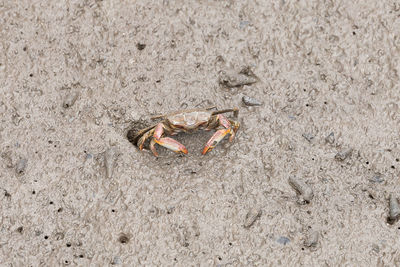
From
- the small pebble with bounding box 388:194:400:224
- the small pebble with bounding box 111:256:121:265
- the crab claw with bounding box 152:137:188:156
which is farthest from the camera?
the crab claw with bounding box 152:137:188:156

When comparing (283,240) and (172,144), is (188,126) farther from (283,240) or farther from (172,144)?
(283,240)

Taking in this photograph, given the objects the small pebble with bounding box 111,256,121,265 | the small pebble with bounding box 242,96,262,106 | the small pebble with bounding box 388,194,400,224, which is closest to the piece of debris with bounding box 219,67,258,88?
the small pebble with bounding box 242,96,262,106

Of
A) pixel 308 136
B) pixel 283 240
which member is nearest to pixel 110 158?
pixel 283 240

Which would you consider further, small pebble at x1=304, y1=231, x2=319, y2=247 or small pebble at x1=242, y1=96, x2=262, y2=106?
small pebble at x1=242, y1=96, x2=262, y2=106

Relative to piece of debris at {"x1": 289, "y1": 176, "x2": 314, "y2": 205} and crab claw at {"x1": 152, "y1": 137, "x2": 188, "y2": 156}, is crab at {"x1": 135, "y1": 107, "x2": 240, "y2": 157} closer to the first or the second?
crab claw at {"x1": 152, "y1": 137, "x2": 188, "y2": 156}

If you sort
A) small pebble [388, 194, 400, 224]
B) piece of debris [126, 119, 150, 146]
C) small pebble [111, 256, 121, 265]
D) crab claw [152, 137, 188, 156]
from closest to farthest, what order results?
1. small pebble [111, 256, 121, 265]
2. small pebble [388, 194, 400, 224]
3. crab claw [152, 137, 188, 156]
4. piece of debris [126, 119, 150, 146]

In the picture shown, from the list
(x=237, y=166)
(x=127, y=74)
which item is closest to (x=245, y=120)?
(x=237, y=166)

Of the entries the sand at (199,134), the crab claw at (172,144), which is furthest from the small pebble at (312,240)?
the crab claw at (172,144)

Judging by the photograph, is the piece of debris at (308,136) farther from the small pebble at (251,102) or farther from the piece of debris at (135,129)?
the piece of debris at (135,129)
